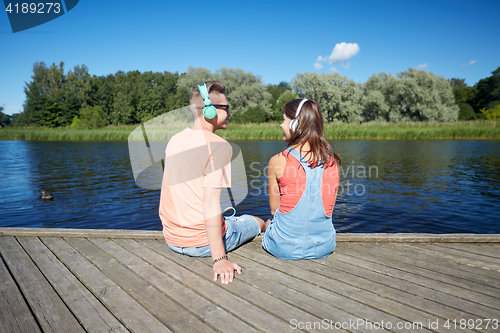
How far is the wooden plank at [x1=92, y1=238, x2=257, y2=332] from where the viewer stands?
1922mm

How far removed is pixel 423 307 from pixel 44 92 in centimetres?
8095

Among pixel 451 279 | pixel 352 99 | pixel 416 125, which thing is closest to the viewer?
pixel 451 279

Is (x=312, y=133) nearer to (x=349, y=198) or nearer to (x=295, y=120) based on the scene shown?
(x=295, y=120)

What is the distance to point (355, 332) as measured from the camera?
1.83 metres

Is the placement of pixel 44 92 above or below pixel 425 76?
above

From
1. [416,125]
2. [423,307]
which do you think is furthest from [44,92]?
[423,307]

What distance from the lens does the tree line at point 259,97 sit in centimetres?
4156

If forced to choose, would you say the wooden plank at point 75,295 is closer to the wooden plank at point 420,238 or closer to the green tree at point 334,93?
the wooden plank at point 420,238

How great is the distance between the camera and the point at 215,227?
226 cm

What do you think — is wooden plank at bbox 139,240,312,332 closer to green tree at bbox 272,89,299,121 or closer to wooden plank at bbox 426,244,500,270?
wooden plank at bbox 426,244,500,270

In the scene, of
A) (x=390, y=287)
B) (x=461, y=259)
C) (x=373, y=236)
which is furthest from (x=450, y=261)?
(x=390, y=287)

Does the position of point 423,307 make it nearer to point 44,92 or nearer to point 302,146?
point 302,146

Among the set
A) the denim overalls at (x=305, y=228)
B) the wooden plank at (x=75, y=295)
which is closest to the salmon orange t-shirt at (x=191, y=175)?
the denim overalls at (x=305, y=228)

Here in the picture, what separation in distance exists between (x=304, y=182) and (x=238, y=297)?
100 centimetres
